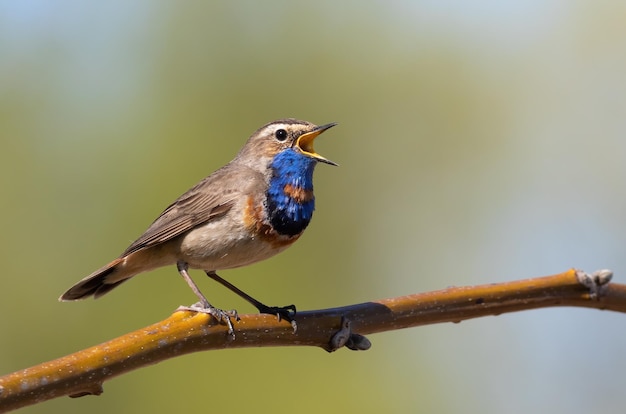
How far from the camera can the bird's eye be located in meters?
6.11

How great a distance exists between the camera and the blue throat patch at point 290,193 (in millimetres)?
5680

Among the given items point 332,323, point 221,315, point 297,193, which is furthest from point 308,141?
point 221,315

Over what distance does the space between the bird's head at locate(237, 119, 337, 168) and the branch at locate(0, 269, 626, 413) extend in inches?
66.0

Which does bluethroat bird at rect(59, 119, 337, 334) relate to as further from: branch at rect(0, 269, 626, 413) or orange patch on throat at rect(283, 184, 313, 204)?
branch at rect(0, 269, 626, 413)

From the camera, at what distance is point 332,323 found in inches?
176

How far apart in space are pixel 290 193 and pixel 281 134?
1.75ft

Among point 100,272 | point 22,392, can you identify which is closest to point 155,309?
point 100,272

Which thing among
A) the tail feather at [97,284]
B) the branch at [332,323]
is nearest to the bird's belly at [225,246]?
the tail feather at [97,284]

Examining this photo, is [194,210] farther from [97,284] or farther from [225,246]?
[97,284]

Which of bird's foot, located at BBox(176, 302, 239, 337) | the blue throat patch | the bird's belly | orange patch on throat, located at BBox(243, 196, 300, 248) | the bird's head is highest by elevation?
the bird's head

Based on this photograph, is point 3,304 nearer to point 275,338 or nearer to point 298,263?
point 298,263

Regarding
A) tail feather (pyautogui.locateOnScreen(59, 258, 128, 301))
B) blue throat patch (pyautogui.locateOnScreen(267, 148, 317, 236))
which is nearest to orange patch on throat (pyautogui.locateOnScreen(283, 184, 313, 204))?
blue throat patch (pyautogui.locateOnScreen(267, 148, 317, 236))

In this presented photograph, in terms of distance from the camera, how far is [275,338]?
169 inches

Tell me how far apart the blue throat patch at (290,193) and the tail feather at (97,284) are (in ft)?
3.46
